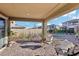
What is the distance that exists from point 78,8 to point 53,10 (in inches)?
21.3

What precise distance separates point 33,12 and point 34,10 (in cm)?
5

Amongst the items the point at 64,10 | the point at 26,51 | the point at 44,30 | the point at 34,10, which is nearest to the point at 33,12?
the point at 34,10

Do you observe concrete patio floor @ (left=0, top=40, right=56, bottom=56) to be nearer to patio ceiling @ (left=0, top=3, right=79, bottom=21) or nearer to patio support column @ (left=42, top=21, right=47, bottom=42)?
patio support column @ (left=42, top=21, right=47, bottom=42)

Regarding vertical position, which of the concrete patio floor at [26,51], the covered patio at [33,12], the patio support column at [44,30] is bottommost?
the concrete patio floor at [26,51]

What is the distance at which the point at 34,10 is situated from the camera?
4.45 meters

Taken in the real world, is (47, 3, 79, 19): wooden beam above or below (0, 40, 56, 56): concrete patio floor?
above

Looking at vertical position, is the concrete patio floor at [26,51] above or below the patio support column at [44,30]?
below

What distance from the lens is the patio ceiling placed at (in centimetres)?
432

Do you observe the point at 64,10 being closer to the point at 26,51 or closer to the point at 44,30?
the point at 44,30

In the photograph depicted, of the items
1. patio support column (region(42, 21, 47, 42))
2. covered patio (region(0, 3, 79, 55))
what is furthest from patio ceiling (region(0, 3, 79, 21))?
patio support column (region(42, 21, 47, 42))

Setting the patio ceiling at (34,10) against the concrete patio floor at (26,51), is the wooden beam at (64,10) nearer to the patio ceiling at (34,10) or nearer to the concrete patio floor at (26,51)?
the patio ceiling at (34,10)

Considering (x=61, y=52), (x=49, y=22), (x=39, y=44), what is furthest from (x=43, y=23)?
(x=61, y=52)

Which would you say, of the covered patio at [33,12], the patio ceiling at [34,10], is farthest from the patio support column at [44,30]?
the patio ceiling at [34,10]

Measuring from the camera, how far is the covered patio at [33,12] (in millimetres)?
4336
